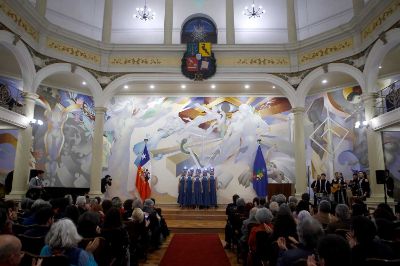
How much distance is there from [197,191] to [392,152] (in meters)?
7.31

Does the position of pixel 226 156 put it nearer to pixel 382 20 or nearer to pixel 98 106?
pixel 98 106

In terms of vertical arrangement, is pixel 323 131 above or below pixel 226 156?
above

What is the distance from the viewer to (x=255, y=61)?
40.0 feet

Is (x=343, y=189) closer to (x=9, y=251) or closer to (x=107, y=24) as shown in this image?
(x=9, y=251)

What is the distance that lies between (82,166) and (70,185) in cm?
91

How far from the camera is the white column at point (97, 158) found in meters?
11.6

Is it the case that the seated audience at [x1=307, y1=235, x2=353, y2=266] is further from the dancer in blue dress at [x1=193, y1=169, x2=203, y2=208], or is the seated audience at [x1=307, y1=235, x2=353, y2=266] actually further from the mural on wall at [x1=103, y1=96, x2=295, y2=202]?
the mural on wall at [x1=103, y1=96, x2=295, y2=202]

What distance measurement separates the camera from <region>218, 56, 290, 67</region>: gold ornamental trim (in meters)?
12.2

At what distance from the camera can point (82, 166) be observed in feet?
43.6

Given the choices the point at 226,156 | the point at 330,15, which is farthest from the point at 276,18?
the point at 226,156

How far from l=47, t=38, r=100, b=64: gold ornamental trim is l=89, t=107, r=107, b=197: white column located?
6.31 ft

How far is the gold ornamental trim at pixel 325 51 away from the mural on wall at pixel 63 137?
9224mm

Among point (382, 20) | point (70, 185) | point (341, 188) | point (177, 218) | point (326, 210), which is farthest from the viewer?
point (70, 185)

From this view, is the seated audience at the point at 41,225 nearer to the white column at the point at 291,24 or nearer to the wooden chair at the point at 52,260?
the wooden chair at the point at 52,260
